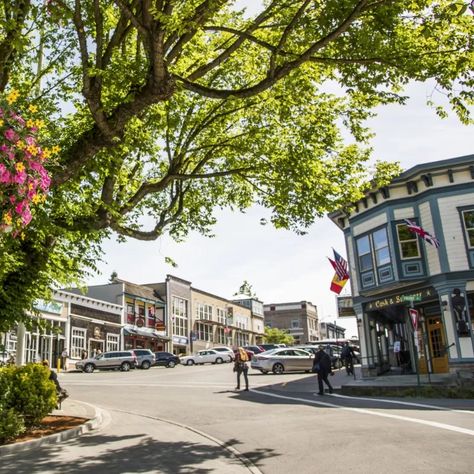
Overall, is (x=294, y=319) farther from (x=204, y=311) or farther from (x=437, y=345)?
(x=437, y=345)

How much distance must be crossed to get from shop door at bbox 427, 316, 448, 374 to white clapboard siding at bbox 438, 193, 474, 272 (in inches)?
123

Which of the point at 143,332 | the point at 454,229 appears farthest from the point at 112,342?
the point at 454,229

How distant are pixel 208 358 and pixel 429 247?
2597 centimetres

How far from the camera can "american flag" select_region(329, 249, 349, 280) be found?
26328 millimetres

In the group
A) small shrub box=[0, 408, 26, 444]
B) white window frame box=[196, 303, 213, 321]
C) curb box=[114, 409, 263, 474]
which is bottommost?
curb box=[114, 409, 263, 474]

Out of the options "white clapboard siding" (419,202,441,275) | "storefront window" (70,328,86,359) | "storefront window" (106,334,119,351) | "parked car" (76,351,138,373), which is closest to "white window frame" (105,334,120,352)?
"storefront window" (106,334,119,351)

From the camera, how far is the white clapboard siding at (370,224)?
24856 millimetres

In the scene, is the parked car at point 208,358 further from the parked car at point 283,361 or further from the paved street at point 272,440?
the paved street at point 272,440

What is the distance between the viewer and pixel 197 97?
15062mm

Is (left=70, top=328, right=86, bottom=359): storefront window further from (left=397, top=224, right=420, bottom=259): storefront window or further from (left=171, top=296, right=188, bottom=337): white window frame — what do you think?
(left=397, top=224, right=420, bottom=259): storefront window

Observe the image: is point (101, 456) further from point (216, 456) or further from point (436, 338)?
point (436, 338)

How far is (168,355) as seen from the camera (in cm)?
4262

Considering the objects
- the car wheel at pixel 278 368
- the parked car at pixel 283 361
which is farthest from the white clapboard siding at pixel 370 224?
the car wheel at pixel 278 368

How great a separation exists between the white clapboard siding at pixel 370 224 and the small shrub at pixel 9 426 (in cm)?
1915
